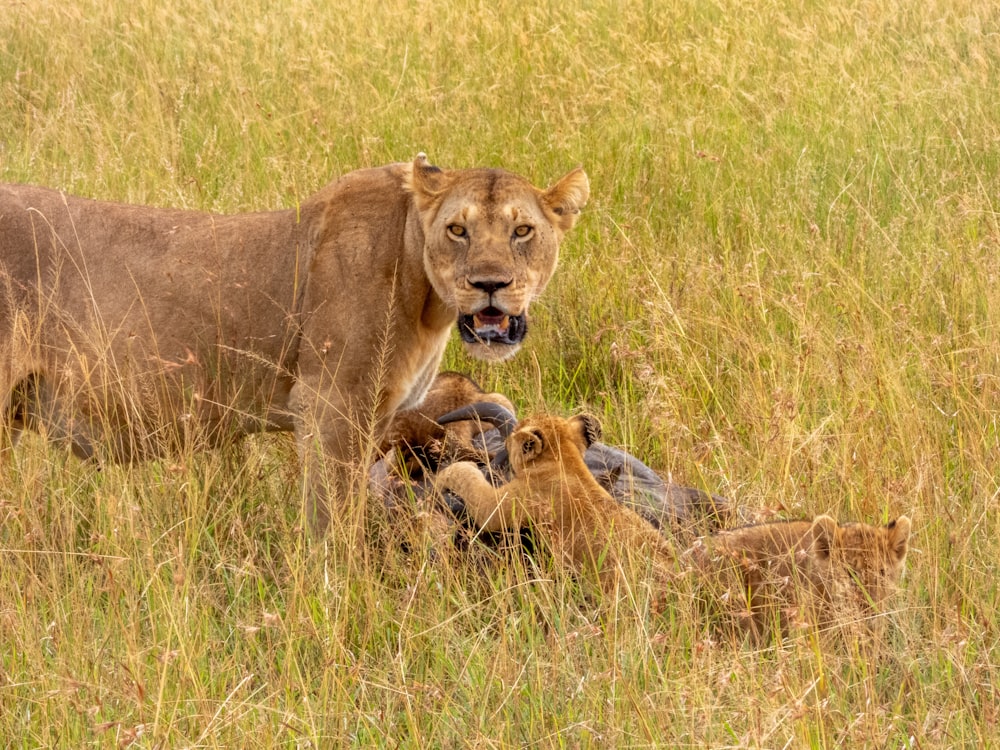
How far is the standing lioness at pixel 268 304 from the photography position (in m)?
4.41

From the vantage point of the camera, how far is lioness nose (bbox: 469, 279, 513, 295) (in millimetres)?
4316

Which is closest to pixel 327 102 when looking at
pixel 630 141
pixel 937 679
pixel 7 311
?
pixel 630 141

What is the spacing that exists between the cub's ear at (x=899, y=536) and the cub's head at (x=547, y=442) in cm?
94

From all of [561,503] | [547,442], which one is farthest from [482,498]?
[561,503]

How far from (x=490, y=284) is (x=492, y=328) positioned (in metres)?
0.16

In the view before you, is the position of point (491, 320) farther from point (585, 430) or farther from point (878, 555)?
point (878, 555)

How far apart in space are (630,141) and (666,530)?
381cm

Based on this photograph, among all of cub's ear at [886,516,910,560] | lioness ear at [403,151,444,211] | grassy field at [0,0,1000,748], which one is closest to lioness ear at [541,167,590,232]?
lioness ear at [403,151,444,211]

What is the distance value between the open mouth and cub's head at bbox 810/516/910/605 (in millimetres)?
1221

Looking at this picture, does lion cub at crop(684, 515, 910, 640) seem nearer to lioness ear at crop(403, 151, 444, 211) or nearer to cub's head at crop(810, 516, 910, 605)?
cub's head at crop(810, 516, 910, 605)

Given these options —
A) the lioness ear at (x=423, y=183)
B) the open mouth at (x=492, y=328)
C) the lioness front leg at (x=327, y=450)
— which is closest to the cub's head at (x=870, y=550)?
the open mouth at (x=492, y=328)

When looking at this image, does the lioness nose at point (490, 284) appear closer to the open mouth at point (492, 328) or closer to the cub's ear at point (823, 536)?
the open mouth at point (492, 328)

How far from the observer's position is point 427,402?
17.5ft

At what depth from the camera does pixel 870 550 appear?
3635mm
